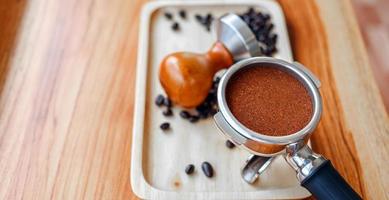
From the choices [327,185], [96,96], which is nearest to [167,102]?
[96,96]

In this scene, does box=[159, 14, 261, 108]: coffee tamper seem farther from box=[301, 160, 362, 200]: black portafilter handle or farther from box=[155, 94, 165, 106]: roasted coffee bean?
box=[301, 160, 362, 200]: black portafilter handle

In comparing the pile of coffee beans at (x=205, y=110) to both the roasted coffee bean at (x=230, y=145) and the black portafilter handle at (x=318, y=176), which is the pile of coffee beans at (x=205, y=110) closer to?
the roasted coffee bean at (x=230, y=145)

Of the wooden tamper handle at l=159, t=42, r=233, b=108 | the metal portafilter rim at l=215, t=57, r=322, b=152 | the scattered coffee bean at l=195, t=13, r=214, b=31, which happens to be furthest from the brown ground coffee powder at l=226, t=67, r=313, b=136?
the scattered coffee bean at l=195, t=13, r=214, b=31

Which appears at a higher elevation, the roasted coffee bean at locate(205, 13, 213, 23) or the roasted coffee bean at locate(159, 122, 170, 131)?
the roasted coffee bean at locate(205, 13, 213, 23)

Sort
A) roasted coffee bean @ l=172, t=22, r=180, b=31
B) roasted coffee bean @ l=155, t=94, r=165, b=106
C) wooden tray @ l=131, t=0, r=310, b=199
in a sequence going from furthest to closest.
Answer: roasted coffee bean @ l=172, t=22, r=180, b=31
roasted coffee bean @ l=155, t=94, r=165, b=106
wooden tray @ l=131, t=0, r=310, b=199

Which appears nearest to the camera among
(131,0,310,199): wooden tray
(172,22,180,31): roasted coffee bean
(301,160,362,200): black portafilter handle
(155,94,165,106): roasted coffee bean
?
(301,160,362,200): black portafilter handle

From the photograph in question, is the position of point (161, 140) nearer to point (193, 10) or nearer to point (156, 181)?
point (156, 181)
